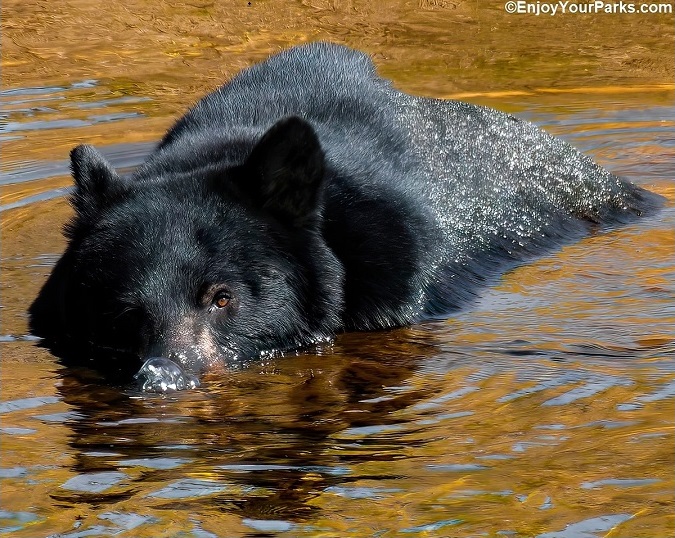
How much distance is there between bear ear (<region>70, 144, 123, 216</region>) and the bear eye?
783 millimetres

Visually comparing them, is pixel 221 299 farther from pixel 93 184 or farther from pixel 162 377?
pixel 93 184

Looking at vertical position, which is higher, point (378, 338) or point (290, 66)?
point (290, 66)

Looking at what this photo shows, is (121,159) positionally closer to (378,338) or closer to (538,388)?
(378,338)

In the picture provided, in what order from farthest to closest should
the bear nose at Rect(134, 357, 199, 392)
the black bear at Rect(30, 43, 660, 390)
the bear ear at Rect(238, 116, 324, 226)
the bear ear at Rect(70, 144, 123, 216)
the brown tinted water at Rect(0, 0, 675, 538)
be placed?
the bear ear at Rect(70, 144, 123, 216), the bear ear at Rect(238, 116, 324, 226), the black bear at Rect(30, 43, 660, 390), the bear nose at Rect(134, 357, 199, 392), the brown tinted water at Rect(0, 0, 675, 538)

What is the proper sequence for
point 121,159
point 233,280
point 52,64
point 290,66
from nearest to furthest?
point 233,280 → point 290,66 → point 121,159 → point 52,64

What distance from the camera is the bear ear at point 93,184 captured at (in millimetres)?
6137

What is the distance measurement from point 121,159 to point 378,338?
407 cm

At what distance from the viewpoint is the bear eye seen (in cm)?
580

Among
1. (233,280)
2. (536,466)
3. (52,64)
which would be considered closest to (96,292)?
(233,280)

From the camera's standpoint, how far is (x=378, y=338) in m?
6.33

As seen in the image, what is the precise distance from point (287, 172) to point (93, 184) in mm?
A: 953

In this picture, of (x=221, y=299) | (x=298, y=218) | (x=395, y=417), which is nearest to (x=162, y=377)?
(x=221, y=299)

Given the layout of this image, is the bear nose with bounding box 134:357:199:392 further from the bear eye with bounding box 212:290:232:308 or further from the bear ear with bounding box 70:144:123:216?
the bear ear with bounding box 70:144:123:216

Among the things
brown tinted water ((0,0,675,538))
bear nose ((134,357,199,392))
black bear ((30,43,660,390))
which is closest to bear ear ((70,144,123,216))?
black bear ((30,43,660,390))
